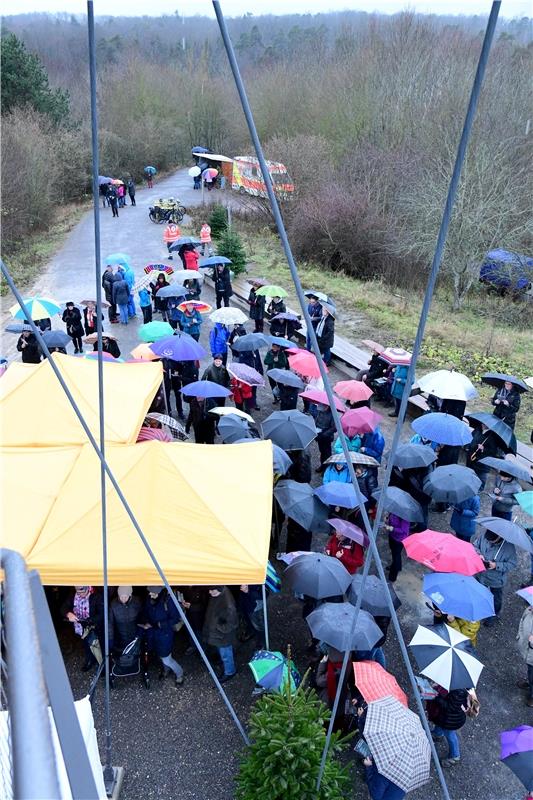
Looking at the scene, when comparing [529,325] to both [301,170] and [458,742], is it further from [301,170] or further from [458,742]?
[458,742]

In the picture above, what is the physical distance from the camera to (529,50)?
92.8 feet

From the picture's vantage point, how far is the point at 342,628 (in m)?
4.58

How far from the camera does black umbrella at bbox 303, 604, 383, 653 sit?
4535 millimetres

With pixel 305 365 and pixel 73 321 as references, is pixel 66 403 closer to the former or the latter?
pixel 305 365

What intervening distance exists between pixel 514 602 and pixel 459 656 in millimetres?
2618

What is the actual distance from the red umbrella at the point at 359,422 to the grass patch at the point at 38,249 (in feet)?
47.7

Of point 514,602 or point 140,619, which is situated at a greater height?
point 140,619

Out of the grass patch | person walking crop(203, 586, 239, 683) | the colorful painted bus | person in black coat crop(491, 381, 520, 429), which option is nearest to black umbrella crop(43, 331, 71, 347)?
person walking crop(203, 586, 239, 683)

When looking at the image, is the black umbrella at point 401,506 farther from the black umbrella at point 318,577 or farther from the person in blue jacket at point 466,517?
the black umbrella at point 318,577

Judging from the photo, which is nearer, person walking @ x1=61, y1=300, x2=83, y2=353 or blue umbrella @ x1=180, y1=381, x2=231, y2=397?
blue umbrella @ x1=180, y1=381, x2=231, y2=397

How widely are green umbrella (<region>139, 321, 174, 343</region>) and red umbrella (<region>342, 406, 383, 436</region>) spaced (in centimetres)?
403

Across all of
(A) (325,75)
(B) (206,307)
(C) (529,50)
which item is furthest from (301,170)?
(B) (206,307)

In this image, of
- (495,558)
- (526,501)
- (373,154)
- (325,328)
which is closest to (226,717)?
(495,558)

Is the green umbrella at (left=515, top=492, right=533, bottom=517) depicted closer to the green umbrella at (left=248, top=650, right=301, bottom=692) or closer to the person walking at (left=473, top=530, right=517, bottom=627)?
the person walking at (left=473, top=530, right=517, bottom=627)
